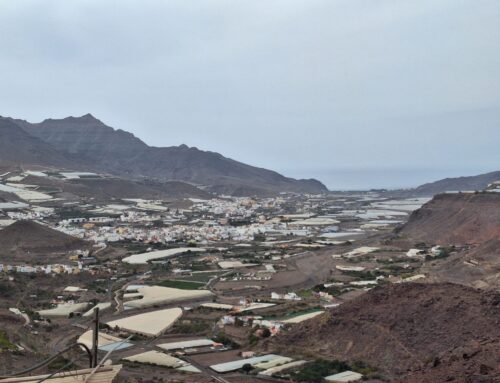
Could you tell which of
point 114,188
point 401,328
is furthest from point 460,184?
point 401,328

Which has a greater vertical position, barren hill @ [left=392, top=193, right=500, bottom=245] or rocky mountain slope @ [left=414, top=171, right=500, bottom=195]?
rocky mountain slope @ [left=414, top=171, right=500, bottom=195]

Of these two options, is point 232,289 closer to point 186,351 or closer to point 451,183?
point 186,351

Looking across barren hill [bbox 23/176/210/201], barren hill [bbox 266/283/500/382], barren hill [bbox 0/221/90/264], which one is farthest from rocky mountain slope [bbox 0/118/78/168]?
barren hill [bbox 266/283/500/382]

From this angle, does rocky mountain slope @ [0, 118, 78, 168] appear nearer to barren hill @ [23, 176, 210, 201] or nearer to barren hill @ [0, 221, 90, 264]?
barren hill @ [23, 176, 210, 201]

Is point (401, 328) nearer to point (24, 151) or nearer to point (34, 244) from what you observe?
point (34, 244)

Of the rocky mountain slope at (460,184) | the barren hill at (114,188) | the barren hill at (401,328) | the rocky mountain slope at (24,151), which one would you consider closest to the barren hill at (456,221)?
the barren hill at (401,328)

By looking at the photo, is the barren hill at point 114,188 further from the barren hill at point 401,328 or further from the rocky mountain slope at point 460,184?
the barren hill at point 401,328
